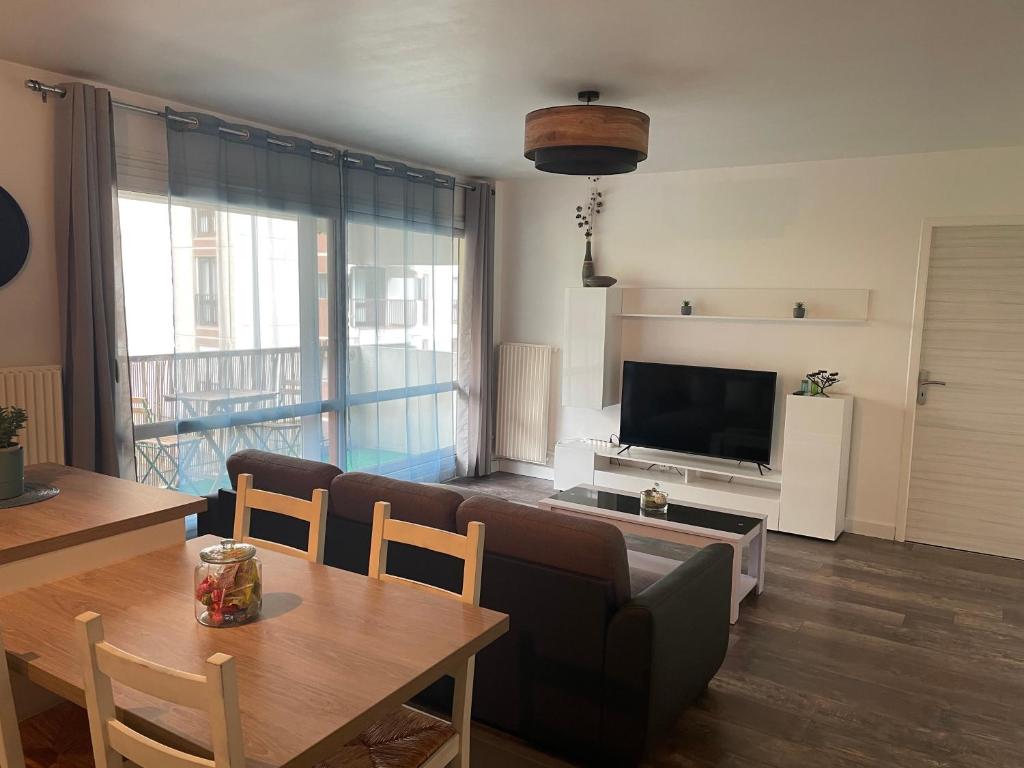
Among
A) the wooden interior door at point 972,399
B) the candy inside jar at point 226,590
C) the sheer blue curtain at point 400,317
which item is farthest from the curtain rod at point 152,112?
the wooden interior door at point 972,399

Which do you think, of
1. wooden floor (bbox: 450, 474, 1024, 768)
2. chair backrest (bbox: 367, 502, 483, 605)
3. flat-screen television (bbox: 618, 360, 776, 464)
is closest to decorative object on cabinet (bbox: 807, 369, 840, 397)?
flat-screen television (bbox: 618, 360, 776, 464)

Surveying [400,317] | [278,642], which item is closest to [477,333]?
[400,317]

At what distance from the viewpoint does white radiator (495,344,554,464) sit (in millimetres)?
6500

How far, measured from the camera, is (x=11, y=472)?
7.16 feet

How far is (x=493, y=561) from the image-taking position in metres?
2.54

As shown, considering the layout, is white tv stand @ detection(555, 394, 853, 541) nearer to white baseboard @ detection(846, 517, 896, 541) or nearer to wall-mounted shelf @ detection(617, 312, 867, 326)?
white baseboard @ detection(846, 517, 896, 541)

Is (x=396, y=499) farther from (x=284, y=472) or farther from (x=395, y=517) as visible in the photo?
(x=284, y=472)

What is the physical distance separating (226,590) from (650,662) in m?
1.30

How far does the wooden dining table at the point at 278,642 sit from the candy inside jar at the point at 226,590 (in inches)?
1.2

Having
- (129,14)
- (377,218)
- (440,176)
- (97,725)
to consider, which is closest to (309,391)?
(377,218)

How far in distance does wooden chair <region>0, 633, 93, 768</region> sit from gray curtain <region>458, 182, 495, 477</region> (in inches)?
182

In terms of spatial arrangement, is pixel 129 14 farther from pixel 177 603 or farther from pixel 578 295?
pixel 578 295

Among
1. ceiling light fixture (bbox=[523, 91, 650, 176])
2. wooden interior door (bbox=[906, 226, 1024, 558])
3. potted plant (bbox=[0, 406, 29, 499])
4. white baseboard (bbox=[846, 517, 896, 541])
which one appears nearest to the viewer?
potted plant (bbox=[0, 406, 29, 499])

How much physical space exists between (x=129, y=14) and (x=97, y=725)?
2.61 m
